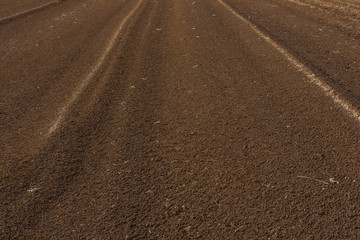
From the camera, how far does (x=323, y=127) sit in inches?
164

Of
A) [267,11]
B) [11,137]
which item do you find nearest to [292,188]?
[11,137]

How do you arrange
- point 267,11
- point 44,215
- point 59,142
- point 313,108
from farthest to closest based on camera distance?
point 267,11
point 313,108
point 59,142
point 44,215

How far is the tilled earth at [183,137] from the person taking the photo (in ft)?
9.60

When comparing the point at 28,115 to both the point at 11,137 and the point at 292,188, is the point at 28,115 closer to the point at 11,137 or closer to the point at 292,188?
the point at 11,137

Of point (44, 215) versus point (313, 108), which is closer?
point (44, 215)

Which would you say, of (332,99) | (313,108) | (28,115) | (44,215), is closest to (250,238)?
(44,215)

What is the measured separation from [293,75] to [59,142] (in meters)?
4.10

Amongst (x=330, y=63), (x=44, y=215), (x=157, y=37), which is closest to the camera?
(x=44, y=215)

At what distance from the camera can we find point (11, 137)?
4.26m

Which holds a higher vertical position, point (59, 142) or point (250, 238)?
point (59, 142)

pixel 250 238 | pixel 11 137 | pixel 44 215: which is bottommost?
pixel 250 238

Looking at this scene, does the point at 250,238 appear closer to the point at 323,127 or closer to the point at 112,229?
the point at 112,229

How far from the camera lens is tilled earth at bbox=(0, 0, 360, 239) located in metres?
2.93

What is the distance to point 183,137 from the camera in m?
4.12
